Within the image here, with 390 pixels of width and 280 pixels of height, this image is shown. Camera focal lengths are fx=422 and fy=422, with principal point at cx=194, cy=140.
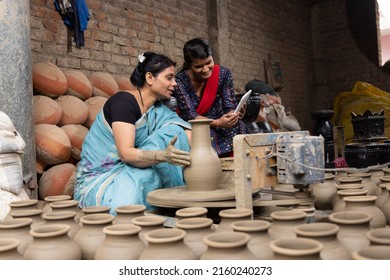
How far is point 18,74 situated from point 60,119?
0.88 metres

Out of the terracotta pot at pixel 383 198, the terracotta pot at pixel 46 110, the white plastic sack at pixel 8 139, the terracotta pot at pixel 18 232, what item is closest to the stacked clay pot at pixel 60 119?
the terracotta pot at pixel 46 110

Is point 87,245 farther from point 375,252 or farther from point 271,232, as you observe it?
point 375,252

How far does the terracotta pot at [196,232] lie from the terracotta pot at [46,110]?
2579 mm

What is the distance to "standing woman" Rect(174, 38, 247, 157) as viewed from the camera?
373 centimetres

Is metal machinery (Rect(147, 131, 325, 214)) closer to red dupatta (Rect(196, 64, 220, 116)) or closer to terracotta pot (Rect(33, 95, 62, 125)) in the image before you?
red dupatta (Rect(196, 64, 220, 116))

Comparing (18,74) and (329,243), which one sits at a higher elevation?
(18,74)

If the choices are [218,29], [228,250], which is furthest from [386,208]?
[218,29]

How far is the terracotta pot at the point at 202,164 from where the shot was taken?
2.53m

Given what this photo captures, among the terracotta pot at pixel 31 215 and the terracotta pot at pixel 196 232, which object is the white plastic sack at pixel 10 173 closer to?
the terracotta pot at pixel 31 215

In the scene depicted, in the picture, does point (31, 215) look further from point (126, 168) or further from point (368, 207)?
point (368, 207)

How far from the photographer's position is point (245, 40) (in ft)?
27.7

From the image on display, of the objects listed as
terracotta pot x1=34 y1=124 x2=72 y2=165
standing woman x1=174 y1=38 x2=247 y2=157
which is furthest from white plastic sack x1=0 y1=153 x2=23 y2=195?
standing woman x1=174 y1=38 x2=247 y2=157

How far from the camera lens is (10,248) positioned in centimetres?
153
